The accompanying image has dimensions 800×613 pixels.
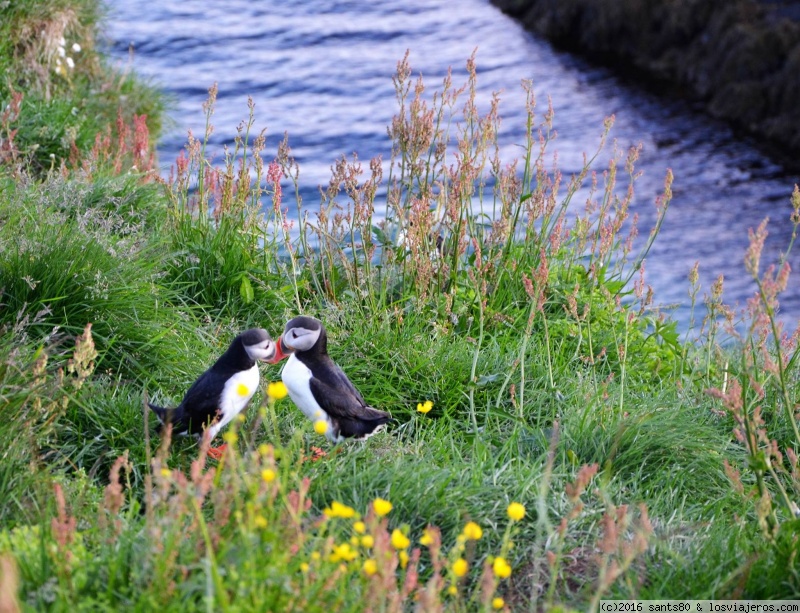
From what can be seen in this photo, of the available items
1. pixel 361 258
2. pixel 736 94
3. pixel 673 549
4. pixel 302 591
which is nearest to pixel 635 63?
pixel 736 94

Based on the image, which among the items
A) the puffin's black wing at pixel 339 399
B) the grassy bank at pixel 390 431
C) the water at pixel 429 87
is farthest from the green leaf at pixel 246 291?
the water at pixel 429 87

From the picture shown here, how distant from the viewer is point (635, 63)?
15.0 metres

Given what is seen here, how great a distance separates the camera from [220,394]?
A: 3.88 m

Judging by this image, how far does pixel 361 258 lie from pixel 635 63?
10.4 metres

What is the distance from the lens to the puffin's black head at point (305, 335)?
4.21 m

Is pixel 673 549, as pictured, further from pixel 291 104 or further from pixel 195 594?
pixel 291 104

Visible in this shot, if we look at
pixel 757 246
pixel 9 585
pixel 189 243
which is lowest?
pixel 189 243

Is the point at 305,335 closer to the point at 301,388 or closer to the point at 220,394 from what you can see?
the point at 301,388

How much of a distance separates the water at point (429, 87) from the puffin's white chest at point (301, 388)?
18.2 ft

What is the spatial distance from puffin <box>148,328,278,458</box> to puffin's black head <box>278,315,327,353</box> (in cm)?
19

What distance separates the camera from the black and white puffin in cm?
404

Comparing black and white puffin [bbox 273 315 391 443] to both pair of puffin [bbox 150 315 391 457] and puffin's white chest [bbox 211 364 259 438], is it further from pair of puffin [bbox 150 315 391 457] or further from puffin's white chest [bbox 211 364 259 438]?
puffin's white chest [bbox 211 364 259 438]

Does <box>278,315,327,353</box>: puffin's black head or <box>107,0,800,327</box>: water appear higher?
<box>278,315,327,353</box>: puffin's black head

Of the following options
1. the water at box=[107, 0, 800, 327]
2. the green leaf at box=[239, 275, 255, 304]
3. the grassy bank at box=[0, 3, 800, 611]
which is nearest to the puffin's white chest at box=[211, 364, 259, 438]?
the grassy bank at box=[0, 3, 800, 611]
